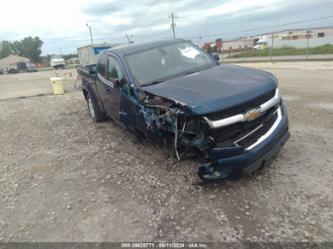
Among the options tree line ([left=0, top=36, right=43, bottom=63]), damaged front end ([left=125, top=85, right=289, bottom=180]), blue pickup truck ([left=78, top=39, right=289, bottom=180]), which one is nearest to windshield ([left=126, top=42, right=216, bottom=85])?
blue pickup truck ([left=78, top=39, right=289, bottom=180])

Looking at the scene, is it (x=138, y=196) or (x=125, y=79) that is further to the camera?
(x=125, y=79)

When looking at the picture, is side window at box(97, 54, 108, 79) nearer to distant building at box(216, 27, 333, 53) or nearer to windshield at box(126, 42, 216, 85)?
windshield at box(126, 42, 216, 85)

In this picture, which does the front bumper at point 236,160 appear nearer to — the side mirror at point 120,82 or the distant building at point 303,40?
the side mirror at point 120,82

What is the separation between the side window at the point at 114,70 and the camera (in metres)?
4.80

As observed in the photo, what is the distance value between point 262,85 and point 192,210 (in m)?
1.71

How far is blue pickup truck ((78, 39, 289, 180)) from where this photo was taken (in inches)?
124

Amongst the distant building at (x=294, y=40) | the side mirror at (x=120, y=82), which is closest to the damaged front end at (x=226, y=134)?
the side mirror at (x=120, y=82)

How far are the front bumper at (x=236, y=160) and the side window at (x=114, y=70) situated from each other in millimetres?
2232

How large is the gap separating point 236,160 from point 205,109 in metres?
0.65

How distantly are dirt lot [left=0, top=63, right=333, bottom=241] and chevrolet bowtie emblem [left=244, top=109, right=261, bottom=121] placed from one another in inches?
34.0

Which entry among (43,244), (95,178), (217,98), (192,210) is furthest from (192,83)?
(43,244)

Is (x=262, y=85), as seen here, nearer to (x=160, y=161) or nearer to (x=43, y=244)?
(x=160, y=161)

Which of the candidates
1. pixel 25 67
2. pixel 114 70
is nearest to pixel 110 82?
pixel 114 70

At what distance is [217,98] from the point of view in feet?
10.4
